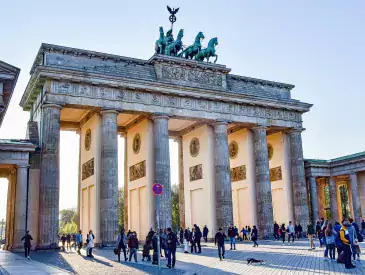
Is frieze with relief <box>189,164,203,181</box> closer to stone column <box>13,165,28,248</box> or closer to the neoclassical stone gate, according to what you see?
the neoclassical stone gate

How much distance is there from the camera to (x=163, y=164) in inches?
1319

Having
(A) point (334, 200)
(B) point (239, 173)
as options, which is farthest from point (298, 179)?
(A) point (334, 200)

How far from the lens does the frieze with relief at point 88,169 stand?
33.9 metres

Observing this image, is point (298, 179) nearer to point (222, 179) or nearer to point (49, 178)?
point (222, 179)

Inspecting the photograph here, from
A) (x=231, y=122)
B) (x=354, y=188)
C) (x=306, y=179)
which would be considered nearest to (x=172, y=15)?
(x=231, y=122)

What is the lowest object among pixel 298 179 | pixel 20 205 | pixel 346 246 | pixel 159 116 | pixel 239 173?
pixel 346 246

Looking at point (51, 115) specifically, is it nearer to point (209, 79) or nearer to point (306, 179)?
point (209, 79)

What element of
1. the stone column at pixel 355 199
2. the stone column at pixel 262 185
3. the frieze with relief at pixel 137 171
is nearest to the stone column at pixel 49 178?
the frieze with relief at pixel 137 171

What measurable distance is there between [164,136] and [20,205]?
11.9 m

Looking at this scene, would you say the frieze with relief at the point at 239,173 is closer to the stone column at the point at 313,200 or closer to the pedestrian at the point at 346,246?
the stone column at the point at 313,200

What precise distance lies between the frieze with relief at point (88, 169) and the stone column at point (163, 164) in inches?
201

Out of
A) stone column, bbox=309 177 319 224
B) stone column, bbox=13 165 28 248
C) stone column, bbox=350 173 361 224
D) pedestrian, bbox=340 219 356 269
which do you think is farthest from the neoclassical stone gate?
pedestrian, bbox=340 219 356 269

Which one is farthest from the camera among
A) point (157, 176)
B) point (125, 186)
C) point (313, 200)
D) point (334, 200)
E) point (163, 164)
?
point (334, 200)

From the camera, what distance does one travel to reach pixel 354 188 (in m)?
42.4
